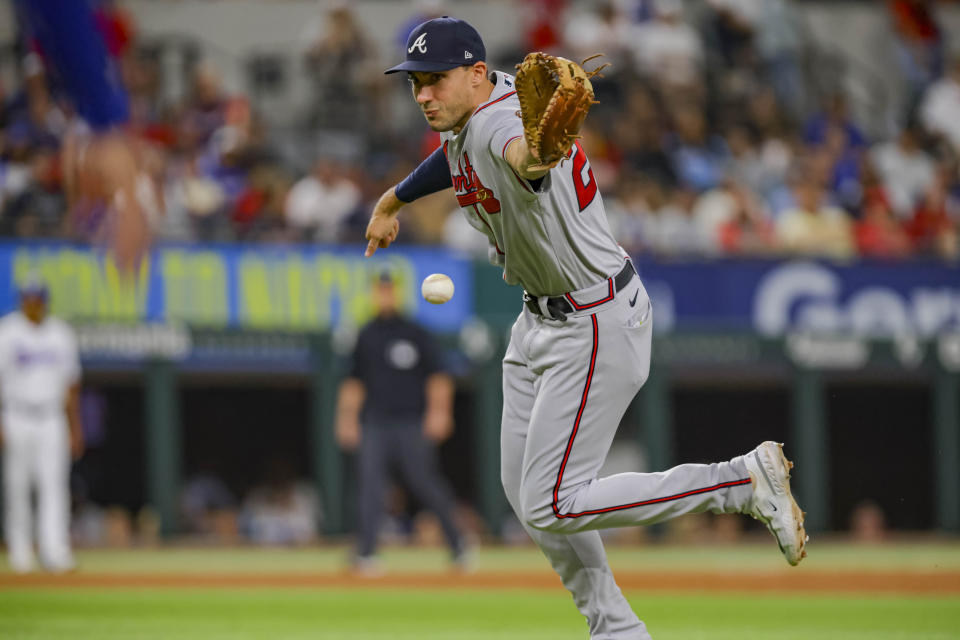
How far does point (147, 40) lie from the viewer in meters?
15.6

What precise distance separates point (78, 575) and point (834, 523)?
7.96 m

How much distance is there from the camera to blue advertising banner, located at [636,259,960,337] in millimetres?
13633

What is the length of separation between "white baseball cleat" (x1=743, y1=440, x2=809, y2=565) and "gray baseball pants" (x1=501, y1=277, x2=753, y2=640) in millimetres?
39

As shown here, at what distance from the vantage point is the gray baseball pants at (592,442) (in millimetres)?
4855

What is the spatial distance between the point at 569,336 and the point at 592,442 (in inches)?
14.9

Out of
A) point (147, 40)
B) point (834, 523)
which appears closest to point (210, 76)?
point (147, 40)

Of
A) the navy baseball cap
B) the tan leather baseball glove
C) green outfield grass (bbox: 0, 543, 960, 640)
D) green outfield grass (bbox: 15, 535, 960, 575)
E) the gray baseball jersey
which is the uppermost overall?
the navy baseball cap

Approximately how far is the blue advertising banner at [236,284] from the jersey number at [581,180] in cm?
815

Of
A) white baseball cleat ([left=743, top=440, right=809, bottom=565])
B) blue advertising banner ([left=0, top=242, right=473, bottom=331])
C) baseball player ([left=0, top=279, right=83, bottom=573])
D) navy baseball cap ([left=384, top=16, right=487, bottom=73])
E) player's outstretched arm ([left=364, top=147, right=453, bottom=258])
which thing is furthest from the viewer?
blue advertising banner ([left=0, top=242, right=473, bottom=331])

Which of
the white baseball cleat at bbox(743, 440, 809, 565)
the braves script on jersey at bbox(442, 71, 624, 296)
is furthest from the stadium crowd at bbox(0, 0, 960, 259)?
the white baseball cleat at bbox(743, 440, 809, 565)

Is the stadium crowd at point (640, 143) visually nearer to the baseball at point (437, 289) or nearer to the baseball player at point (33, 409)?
the baseball player at point (33, 409)

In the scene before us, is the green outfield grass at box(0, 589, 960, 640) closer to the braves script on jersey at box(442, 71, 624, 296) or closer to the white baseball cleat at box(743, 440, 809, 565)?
the white baseball cleat at box(743, 440, 809, 565)

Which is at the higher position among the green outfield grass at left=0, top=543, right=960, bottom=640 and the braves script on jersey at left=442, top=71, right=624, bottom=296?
the braves script on jersey at left=442, top=71, right=624, bottom=296

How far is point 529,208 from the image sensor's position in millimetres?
4680
